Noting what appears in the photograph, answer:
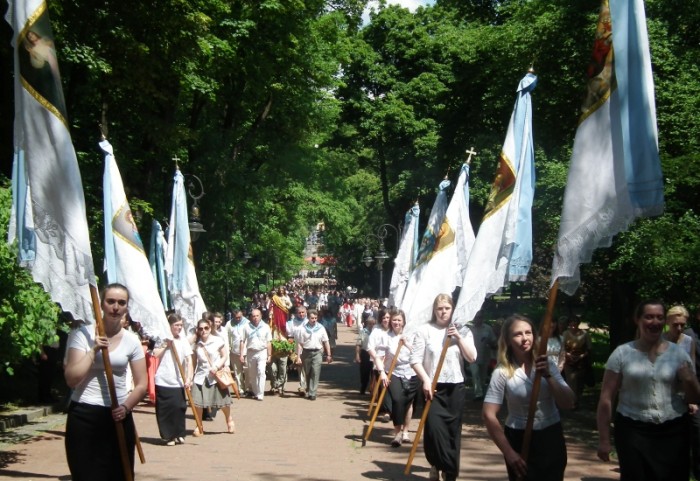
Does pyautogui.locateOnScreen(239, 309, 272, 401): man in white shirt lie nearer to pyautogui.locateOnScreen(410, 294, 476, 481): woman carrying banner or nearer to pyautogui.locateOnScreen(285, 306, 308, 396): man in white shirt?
pyautogui.locateOnScreen(285, 306, 308, 396): man in white shirt

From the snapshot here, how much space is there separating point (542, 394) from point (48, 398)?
13.6 meters

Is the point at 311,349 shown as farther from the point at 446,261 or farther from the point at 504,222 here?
the point at 504,222

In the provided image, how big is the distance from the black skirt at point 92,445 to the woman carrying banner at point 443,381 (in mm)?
4225

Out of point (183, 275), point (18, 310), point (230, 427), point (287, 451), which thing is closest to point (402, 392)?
point (287, 451)

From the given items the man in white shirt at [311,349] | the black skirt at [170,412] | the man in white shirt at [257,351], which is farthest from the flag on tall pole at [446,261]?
the man in white shirt at [311,349]

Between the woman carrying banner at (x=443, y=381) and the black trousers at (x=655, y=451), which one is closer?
the black trousers at (x=655, y=451)

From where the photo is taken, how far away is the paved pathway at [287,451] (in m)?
11.4

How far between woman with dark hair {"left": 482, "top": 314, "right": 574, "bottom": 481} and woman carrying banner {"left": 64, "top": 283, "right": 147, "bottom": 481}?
7.58 ft

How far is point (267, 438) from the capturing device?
14672 millimetres

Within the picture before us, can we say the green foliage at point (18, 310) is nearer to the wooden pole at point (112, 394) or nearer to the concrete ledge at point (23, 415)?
the concrete ledge at point (23, 415)

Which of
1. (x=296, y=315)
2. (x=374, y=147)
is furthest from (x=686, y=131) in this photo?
(x=374, y=147)

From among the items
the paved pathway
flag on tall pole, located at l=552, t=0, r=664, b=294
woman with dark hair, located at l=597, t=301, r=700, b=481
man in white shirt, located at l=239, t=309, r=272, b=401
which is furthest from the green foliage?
man in white shirt, located at l=239, t=309, r=272, b=401

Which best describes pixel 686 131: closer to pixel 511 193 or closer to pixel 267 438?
pixel 511 193

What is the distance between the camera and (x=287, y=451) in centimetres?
1324
